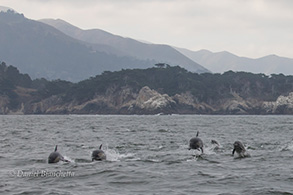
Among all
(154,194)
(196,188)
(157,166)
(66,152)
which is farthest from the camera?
(66,152)

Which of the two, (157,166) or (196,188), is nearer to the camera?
(196,188)

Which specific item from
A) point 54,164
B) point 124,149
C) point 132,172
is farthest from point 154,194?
point 124,149

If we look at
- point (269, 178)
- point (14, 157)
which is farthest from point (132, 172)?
point (14, 157)

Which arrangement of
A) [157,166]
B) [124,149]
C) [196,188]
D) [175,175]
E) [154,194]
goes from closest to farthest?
[154,194]
[196,188]
[175,175]
[157,166]
[124,149]

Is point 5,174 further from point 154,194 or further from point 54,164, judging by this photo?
point 154,194

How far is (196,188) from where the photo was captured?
59.7ft

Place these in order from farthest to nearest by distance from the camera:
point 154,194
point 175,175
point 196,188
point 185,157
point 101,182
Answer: point 185,157, point 175,175, point 101,182, point 196,188, point 154,194

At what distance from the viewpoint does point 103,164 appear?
2520 cm

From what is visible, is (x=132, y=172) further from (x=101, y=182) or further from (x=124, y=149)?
(x=124, y=149)

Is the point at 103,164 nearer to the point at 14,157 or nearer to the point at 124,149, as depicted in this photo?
the point at 14,157

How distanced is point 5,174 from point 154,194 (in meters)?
8.34

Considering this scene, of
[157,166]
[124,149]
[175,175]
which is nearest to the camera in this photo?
[175,175]

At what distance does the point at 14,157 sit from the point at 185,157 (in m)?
10.7

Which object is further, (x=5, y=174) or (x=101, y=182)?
(x=5, y=174)
